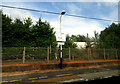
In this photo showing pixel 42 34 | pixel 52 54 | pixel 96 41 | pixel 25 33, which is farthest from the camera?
pixel 96 41

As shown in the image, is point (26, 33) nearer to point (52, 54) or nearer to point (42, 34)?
point (42, 34)

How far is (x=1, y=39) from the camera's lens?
884cm

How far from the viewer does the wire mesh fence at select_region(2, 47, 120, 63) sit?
7.76 meters

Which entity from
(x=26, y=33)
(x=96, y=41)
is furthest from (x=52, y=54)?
(x=96, y=41)

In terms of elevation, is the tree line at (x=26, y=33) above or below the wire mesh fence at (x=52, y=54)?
above

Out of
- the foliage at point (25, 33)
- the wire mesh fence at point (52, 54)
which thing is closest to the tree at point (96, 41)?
the wire mesh fence at point (52, 54)

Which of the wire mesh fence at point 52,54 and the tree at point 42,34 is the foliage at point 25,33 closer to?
the tree at point 42,34

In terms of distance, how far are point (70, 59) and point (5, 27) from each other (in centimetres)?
864

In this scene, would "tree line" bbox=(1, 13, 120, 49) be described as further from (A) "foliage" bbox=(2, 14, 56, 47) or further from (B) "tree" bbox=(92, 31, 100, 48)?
(B) "tree" bbox=(92, 31, 100, 48)

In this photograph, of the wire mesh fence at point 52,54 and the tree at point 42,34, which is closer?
the wire mesh fence at point 52,54

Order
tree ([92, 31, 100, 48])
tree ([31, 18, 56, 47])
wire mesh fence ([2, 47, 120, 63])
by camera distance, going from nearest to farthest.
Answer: wire mesh fence ([2, 47, 120, 63]) → tree ([31, 18, 56, 47]) → tree ([92, 31, 100, 48])

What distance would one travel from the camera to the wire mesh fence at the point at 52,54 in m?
7.76

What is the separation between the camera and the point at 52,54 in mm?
9008

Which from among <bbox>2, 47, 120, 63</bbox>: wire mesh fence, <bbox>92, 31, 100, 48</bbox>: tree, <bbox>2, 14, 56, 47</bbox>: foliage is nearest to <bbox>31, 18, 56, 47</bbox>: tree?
<bbox>2, 14, 56, 47</bbox>: foliage
